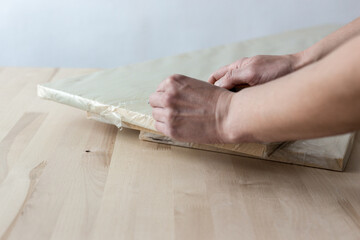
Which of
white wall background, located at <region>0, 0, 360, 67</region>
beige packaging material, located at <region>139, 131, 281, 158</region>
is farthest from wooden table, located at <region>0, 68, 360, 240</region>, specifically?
white wall background, located at <region>0, 0, 360, 67</region>

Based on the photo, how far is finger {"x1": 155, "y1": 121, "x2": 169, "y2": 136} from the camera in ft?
2.58

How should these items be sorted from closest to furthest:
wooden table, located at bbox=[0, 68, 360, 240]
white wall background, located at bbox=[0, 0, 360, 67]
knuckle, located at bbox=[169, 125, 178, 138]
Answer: wooden table, located at bbox=[0, 68, 360, 240] → knuckle, located at bbox=[169, 125, 178, 138] → white wall background, located at bbox=[0, 0, 360, 67]

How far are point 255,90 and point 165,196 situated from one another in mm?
229

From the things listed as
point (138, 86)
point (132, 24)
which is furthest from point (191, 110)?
point (132, 24)

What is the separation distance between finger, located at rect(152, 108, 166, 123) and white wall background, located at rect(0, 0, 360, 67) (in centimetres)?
191

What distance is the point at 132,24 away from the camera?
104 inches

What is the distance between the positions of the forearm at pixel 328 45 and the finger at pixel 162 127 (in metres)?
0.34

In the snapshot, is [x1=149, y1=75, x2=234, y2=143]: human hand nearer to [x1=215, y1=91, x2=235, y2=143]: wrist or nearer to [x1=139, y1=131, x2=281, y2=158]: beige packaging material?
[x1=215, y1=91, x2=235, y2=143]: wrist

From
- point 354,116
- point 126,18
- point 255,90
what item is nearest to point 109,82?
point 255,90

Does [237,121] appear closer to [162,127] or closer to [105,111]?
[162,127]

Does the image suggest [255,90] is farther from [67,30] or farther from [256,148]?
[67,30]

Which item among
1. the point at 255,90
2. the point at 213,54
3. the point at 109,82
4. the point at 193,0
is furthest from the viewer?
the point at 193,0

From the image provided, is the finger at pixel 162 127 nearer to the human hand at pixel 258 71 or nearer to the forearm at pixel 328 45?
the human hand at pixel 258 71

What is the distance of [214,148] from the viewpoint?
88cm
